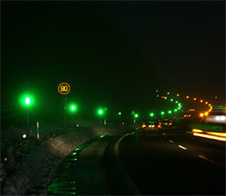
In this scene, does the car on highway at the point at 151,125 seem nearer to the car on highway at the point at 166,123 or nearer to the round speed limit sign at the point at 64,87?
the car on highway at the point at 166,123

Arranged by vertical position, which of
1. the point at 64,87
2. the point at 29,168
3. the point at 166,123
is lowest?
the point at 166,123

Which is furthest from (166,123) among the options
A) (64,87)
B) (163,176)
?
(163,176)

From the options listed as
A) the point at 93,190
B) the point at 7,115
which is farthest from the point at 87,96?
the point at 93,190

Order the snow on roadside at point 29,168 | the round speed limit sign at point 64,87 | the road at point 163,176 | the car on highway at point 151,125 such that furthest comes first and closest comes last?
1. the car on highway at point 151,125
2. the round speed limit sign at point 64,87
3. the road at point 163,176
4. the snow on roadside at point 29,168

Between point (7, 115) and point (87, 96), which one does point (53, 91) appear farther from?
point (7, 115)

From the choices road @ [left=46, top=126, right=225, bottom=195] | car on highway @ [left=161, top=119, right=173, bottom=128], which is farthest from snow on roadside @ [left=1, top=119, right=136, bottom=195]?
car on highway @ [left=161, top=119, right=173, bottom=128]

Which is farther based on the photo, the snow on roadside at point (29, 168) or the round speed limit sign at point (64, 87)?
the round speed limit sign at point (64, 87)

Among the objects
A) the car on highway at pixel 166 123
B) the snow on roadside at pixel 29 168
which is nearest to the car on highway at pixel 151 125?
the car on highway at pixel 166 123

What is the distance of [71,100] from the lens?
2665 inches

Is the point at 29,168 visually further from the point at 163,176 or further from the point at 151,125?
the point at 151,125

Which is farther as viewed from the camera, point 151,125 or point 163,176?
point 151,125

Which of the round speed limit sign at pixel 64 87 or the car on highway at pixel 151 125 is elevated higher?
the round speed limit sign at pixel 64 87

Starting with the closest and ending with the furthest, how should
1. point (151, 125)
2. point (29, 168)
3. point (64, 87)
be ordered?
1. point (29, 168)
2. point (64, 87)
3. point (151, 125)

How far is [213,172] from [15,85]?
35.8 metres
